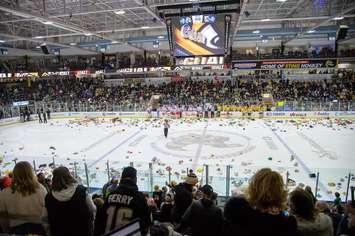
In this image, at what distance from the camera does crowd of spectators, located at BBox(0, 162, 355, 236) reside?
247 centimetres

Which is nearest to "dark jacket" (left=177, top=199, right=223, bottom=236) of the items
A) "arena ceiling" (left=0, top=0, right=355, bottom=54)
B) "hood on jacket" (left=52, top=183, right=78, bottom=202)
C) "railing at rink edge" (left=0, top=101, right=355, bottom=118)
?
"hood on jacket" (left=52, top=183, right=78, bottom=202)

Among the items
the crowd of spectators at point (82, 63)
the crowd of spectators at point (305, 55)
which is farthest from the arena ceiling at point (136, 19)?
the crowd of spectators at point (82, 63)

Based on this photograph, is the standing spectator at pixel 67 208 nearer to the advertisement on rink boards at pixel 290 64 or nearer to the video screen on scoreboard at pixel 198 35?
the video screen on scoreboard at pixel 198 35

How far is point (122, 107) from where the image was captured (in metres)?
28.7

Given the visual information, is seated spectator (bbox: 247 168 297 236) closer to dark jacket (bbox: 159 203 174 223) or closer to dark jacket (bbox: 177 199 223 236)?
dark jacket (bbox: 177 199 223 236)

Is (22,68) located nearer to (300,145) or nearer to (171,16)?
(171,16)

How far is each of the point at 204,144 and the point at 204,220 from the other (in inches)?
513

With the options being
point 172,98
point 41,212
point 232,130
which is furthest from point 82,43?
point 41,212

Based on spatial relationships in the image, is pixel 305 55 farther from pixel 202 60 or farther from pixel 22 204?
pixel 22 204

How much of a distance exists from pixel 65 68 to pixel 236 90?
20.2 m

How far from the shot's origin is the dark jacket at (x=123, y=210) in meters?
3.02

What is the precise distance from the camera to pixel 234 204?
2.50 m

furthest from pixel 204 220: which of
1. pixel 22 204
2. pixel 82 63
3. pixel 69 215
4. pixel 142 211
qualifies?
pixel 82 63

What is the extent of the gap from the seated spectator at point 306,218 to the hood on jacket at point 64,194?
209 cm
